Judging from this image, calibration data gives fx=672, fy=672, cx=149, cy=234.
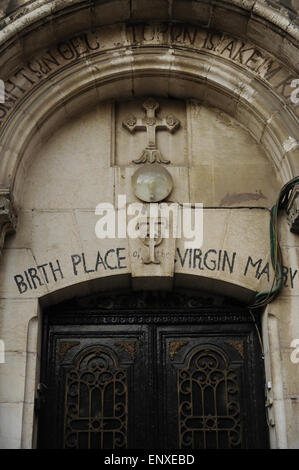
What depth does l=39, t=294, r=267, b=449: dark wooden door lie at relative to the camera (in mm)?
5988

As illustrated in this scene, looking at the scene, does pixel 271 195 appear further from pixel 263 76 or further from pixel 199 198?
pixel 263 76

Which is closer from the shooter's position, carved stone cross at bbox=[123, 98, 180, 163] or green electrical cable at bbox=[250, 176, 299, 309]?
green electrical cable at bbox=[250, 176, 299, 309]

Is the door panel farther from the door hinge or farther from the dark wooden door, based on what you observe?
the door hinge

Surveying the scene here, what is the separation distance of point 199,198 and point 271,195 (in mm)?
697

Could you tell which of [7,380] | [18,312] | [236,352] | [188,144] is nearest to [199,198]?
[188,144]

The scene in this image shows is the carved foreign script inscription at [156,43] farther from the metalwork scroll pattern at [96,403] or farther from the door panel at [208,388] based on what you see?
the metalwork scroll pattern at [96,403]

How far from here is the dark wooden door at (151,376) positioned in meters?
5.99

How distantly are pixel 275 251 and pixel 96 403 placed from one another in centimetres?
212

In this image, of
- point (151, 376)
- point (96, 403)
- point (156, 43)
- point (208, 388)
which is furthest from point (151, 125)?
point (96, 403)

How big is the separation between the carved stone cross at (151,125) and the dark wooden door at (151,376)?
138cm

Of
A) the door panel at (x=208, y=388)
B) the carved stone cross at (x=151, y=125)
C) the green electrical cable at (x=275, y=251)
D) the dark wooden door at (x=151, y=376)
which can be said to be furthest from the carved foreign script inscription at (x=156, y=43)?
the door panel at (x=208, y=388)

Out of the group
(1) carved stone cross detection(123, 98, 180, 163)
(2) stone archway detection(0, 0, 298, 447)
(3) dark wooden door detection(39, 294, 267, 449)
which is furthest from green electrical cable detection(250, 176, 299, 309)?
(1) carved stone cross detection(123, 98, 180, 163)

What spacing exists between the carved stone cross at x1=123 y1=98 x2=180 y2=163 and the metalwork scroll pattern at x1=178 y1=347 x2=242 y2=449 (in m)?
1.95

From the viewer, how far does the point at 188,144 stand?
671 cm
